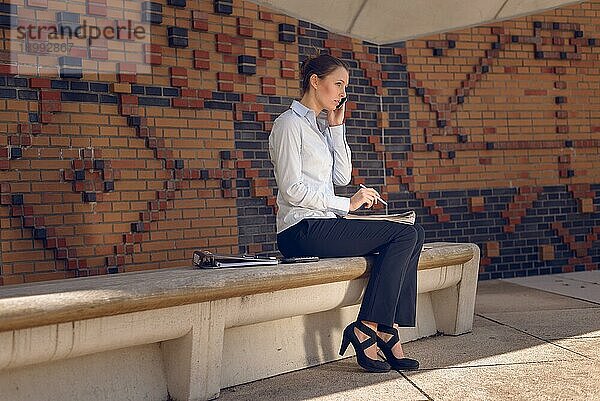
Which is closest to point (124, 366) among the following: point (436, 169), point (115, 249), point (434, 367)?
point (434, 367)

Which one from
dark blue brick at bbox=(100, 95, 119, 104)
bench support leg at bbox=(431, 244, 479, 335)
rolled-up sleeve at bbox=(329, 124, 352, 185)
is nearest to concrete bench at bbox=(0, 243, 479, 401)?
bench support leg at bbox=(431, 244, 479, 335)

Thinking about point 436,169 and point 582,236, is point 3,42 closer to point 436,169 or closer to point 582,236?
point 436,169

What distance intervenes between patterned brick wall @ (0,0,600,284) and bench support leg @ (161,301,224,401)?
1.92 metres

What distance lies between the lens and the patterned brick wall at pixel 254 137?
220 inches

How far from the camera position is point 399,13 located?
7.83 metres

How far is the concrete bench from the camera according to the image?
10.3 ft

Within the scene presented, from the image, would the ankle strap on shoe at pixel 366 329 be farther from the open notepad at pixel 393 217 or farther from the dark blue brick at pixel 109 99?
the dark blue brick at pixel 109 99

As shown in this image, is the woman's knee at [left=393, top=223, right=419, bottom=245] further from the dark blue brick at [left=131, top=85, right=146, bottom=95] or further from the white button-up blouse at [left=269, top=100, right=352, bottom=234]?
the dark blue brick at [left=131, top=85, right=146, bottom=95]

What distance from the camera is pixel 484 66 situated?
841cm

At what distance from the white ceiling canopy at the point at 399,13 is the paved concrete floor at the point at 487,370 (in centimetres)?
288

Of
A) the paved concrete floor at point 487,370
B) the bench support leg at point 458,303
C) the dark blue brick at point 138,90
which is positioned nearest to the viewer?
the paved concrete floor at point 487,370

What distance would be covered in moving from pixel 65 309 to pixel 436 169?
5552mm

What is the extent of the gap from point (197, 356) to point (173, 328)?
21cm

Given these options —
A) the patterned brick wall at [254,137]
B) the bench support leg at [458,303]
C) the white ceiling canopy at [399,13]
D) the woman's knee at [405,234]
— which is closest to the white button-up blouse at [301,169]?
the woman's knee at [405,234]
